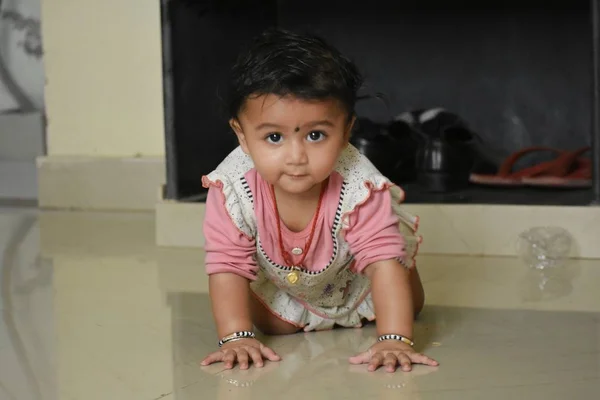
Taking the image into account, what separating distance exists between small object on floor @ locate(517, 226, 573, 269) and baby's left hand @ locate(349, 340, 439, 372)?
598 mm

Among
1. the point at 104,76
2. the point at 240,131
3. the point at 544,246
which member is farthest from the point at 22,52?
the point at 240,131

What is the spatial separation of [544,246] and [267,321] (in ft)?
1.99

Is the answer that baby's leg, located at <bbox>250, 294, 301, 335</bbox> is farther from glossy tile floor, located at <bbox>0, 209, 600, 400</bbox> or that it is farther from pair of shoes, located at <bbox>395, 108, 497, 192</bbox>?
pair of shoes, located at <bbox>395, 108, 497, 192</bbox>

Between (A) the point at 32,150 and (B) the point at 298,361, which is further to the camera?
(A) the point at 32,150

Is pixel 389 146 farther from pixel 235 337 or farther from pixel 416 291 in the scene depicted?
pixel 235 337

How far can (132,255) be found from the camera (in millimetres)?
1843

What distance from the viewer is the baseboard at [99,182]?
7.70ft

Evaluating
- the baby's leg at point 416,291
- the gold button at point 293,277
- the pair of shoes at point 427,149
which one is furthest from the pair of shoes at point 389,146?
the gold button at point 293,277

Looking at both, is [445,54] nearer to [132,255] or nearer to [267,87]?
[132,255]

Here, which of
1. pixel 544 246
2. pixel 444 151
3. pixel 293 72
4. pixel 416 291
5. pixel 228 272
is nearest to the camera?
pixel 293 72

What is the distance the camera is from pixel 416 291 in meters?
1.32

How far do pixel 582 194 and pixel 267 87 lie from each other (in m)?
0.99

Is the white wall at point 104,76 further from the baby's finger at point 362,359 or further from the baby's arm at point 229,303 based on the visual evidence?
the baby's finger at point 362,359

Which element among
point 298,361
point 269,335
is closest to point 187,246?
point 269,335
